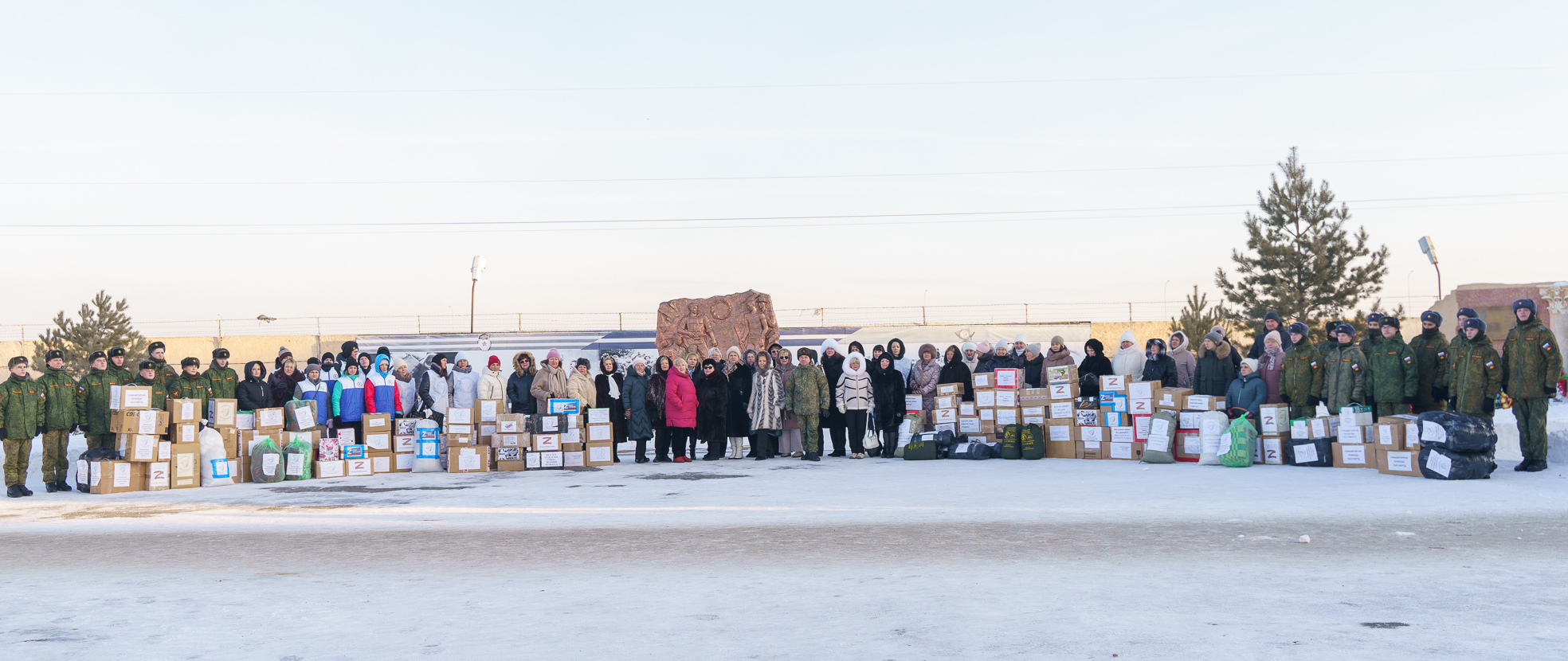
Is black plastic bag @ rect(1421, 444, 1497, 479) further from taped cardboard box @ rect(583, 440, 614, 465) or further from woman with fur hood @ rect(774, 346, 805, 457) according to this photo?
taped cardboard box @ rect(583, 440, 614, 465)

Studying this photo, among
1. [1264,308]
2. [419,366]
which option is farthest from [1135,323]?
[419,366]

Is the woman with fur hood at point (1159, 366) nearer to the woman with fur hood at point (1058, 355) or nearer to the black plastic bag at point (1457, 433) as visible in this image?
the woman with fur hood at point (1058, 355)

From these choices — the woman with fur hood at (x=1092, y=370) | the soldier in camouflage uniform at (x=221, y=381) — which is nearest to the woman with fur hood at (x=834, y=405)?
the woman with fur hood at (x=1092, y=370)

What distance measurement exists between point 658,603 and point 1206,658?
8.46 feet

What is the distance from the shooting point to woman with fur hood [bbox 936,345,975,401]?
15.0 m

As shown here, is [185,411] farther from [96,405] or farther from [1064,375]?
[1064,375]

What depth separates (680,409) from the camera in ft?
47.5

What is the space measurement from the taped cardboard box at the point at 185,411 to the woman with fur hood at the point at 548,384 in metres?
3.95

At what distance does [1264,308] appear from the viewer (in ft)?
93.6

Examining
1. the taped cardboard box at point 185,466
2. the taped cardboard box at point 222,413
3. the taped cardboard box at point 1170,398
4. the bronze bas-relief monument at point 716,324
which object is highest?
the bronze bas-relief monument at point 716,324

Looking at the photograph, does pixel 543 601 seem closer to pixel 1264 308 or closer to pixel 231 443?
pixel 231 443

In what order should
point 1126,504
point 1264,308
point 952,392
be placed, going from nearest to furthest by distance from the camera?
point 1126,504 → point 952,392 → point 1264,308

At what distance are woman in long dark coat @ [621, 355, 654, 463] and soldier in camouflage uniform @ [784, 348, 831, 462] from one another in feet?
6.39

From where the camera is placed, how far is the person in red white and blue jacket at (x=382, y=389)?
13875mm
